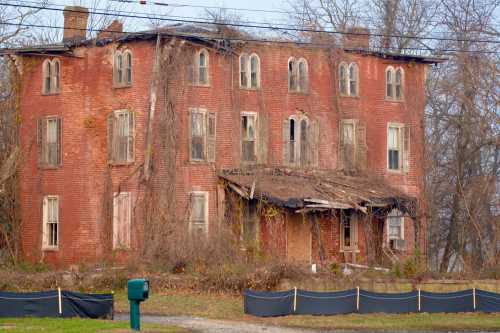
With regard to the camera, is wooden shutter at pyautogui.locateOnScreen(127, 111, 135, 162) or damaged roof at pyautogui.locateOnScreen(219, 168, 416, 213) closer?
damaged roof at pyautogui.locateOnScreen(219, 168, 416, 213)

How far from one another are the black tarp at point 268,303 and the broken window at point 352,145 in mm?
14572

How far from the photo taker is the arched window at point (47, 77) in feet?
151

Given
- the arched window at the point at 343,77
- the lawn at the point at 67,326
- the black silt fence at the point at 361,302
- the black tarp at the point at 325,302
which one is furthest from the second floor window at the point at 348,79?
the lawn at the point at 67,326

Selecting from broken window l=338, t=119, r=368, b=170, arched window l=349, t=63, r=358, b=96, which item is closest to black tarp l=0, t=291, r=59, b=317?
broken window l=338, t=119, r=368, b=170

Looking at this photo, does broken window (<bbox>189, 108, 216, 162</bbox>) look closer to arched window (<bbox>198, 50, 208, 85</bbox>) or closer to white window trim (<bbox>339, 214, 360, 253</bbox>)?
arched window (<bbox>198, 50, 208, 85</bbox>)

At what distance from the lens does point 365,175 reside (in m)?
47.7

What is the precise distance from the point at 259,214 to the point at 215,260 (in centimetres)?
490

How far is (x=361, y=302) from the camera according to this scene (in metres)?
35.0

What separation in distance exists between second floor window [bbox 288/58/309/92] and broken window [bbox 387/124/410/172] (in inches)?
185

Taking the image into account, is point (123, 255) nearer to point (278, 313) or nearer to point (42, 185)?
point (42, 185)

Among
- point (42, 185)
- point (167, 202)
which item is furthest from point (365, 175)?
point (42, 185)

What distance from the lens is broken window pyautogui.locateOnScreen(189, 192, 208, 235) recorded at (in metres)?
44.0

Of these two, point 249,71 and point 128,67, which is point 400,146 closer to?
point 249,71

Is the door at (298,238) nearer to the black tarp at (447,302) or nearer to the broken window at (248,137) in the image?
the broken window at (248,137)
